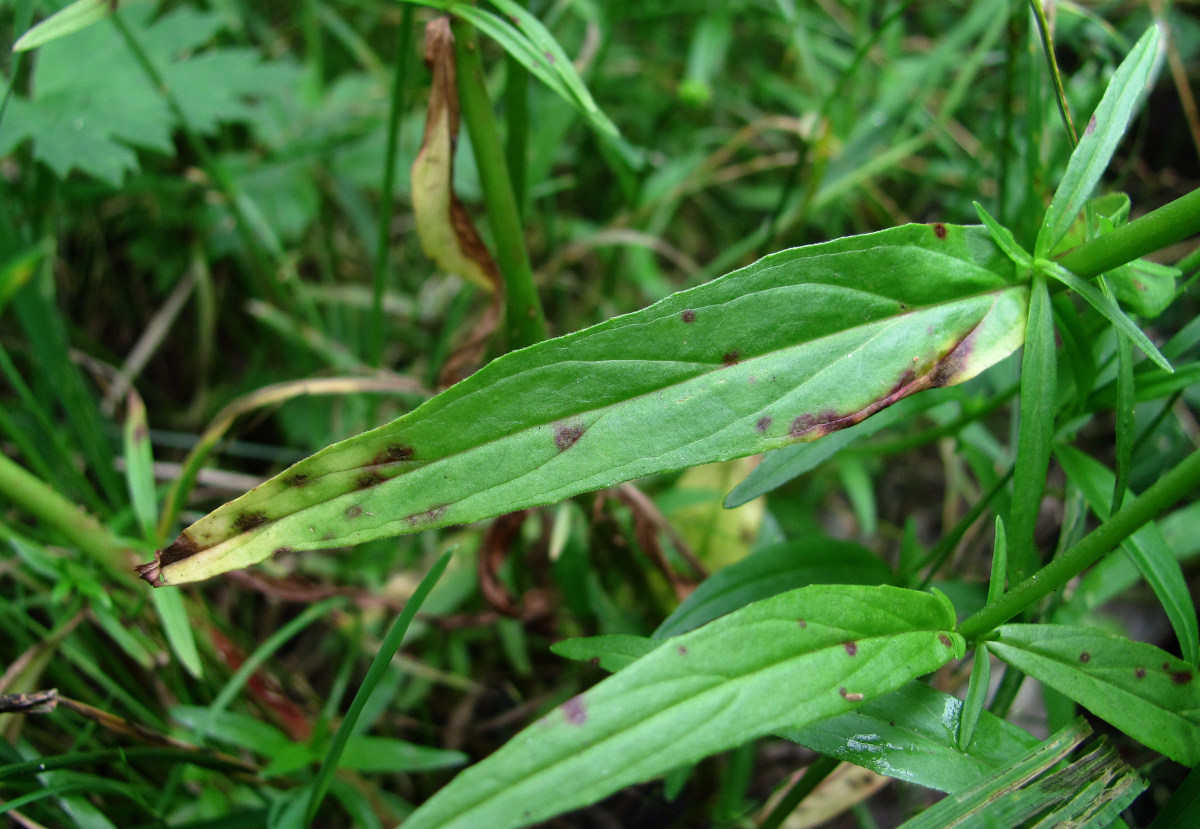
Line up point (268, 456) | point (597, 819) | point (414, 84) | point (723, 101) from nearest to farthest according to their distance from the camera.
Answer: point (597, 819), point (268, 456), point (414, 84), point (723, 101)

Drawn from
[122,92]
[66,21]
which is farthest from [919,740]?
[122,92]

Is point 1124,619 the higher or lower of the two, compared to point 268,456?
lower

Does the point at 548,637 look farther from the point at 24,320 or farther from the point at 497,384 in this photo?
the point at 24,320

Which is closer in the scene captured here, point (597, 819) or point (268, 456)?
point (597, 819)

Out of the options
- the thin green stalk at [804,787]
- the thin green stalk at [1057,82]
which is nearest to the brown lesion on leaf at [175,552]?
the thin green stalk at [804,787]

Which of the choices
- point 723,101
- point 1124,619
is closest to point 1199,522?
point 1124,619

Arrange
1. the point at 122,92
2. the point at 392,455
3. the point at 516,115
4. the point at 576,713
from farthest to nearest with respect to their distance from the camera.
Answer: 1. the point at 122,92
2. the point at 516,115
3. the point at 392,455
4. the point at 576,713

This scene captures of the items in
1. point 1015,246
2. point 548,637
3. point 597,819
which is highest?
point 1015,246

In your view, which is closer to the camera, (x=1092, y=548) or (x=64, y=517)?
(x=1092, y=548)

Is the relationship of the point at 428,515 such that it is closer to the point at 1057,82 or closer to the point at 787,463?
the point at 787,463
